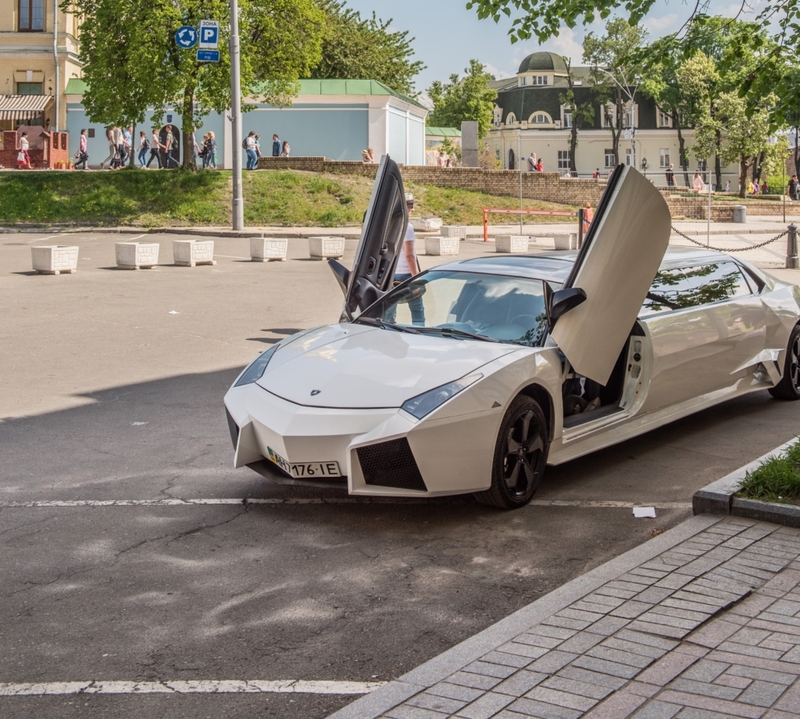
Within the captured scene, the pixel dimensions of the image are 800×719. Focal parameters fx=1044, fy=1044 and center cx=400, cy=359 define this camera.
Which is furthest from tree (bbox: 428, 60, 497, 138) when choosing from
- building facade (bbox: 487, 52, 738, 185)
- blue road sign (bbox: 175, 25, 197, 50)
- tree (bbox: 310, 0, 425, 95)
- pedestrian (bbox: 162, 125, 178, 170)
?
blue road sign (bbox: 175, 25, 197, 50)

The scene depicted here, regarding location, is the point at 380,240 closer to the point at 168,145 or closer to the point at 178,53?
the point at 178,53

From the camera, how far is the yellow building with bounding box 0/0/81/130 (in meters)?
50.6

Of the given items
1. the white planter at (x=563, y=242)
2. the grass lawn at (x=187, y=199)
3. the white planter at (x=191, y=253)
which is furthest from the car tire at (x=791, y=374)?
the grass lawn at (x=187, y=199)

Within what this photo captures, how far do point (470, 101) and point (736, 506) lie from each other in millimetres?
87673

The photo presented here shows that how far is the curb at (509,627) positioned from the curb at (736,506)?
0.25ft

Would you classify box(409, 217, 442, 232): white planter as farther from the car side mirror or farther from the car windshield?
the car side mirror

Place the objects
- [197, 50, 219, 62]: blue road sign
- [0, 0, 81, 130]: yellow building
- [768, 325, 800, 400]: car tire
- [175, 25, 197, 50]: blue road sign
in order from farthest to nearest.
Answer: [0, 0, 81, 130]: yellow building < [175, 25, 197, 50]: blue road sign < [197, 50, 219, 62]: blue road sign < [768, 325, 800, 400]: car tire

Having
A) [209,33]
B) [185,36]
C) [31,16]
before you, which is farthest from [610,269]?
[31,16]

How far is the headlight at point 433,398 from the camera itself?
5.48 m

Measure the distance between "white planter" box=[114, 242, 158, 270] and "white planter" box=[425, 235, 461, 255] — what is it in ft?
24.3

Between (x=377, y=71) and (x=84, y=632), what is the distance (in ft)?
200

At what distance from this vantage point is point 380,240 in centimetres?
827

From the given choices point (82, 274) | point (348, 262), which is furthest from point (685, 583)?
point (348, 262)

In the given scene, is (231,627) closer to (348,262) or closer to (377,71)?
(348,262)
